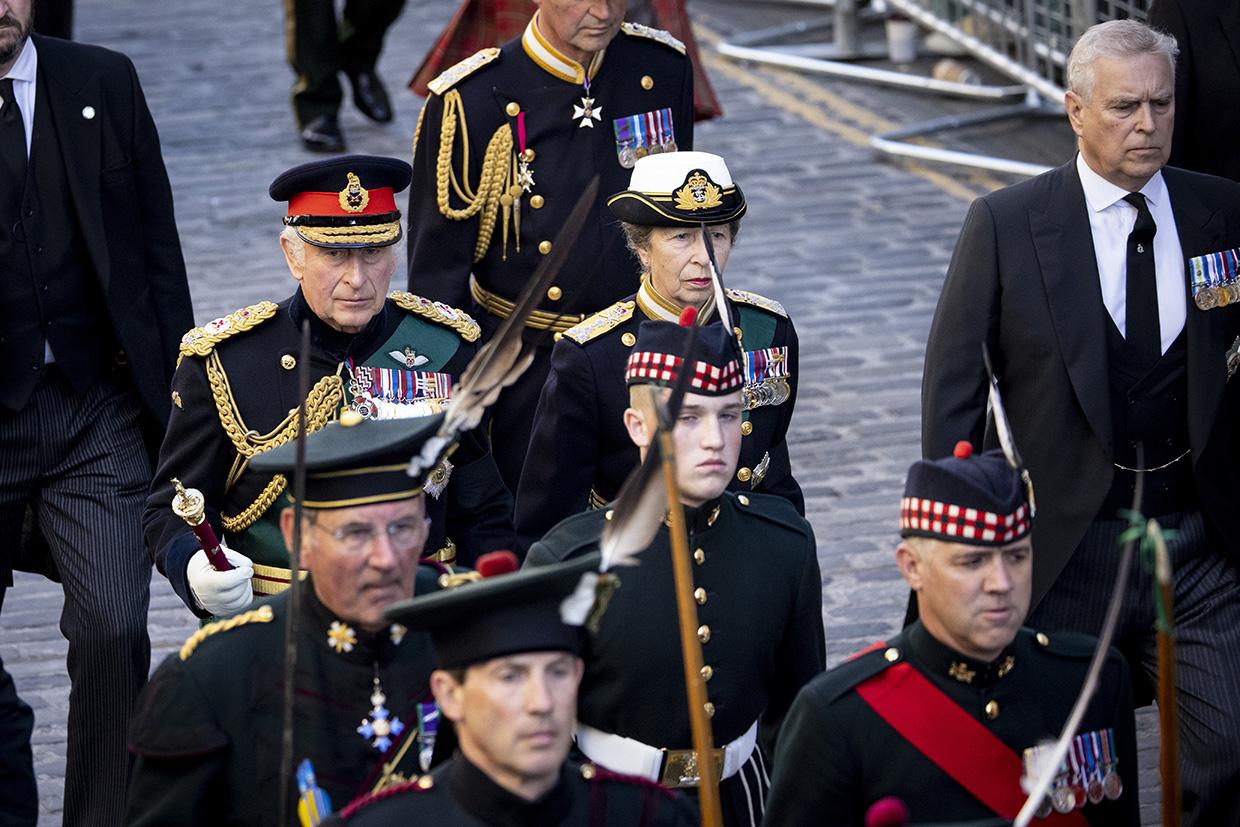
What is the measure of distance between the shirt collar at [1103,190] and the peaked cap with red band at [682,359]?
116 centimetres

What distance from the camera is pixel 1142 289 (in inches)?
175

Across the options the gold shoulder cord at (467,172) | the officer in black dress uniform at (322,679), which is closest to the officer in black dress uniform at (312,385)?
the officer in black dress uniform at (322,679)

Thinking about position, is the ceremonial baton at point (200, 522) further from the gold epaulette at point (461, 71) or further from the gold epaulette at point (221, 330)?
the gold epaulette at point (461, 71)

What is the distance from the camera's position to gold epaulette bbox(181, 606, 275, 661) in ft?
11.4

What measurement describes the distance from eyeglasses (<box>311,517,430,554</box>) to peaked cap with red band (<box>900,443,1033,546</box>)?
92 cm

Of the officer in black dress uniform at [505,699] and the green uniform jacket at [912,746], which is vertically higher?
the officer in black dress uniform at [505,699]

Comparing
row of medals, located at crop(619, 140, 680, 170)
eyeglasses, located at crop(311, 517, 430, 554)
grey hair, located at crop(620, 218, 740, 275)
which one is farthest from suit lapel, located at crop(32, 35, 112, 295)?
eyeglasses, located at crop(311, 517, 430, 554)

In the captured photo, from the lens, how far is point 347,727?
11.2ft

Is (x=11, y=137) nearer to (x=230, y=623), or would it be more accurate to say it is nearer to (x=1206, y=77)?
(x=230, y=623)

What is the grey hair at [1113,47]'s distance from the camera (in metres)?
→ 4.42

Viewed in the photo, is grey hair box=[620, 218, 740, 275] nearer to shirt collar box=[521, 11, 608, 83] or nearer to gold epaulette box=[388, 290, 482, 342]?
gold epaulette box=[388, 290, 482, 342]

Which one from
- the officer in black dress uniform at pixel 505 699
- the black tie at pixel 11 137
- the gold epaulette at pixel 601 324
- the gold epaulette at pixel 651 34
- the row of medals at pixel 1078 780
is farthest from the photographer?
the gold epaulette at pixel 651 34

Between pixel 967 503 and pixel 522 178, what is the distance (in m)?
2.59

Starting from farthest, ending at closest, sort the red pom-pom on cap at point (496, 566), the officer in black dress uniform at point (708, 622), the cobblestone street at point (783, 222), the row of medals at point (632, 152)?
the cobblestone street at point (783, 222) < the row of medals at point (632, 152) < the officer in black dress uniform at point (708, 622) < the red pom-pom on cap at point (496, 566)
